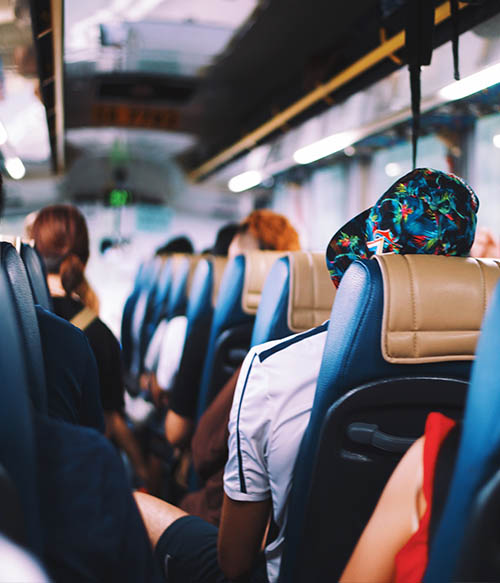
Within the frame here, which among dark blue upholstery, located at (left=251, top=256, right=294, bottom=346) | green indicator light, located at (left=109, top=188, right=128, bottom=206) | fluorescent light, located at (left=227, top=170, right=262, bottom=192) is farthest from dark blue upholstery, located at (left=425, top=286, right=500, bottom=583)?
green indicator light, located at (left=109, top=188, right=128, bottom=206)

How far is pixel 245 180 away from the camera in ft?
29.3

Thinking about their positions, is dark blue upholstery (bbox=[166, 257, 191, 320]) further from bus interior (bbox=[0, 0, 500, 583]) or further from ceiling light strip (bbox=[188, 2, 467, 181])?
ceiling light strip (bbox=[188, 2, 467, 181])

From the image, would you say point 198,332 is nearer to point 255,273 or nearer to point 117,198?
point 255,273

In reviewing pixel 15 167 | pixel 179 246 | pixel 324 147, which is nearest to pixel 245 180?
pixel 179 246

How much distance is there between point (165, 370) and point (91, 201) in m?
8.37

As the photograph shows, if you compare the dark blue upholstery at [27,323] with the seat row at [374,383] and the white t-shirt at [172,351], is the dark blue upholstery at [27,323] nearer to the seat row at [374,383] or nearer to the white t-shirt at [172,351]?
the seat row at [374,383]

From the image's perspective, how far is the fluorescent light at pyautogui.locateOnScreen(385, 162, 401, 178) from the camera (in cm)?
514

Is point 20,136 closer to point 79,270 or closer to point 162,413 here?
point 162,413

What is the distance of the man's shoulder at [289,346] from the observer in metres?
1.43

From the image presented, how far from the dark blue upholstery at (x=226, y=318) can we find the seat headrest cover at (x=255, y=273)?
0.02 m

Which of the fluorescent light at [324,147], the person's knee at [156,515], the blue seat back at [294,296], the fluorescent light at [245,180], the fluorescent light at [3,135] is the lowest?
the person's knee at [156,515]

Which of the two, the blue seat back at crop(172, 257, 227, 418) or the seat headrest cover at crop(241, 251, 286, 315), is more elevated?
the seat headrest cover at crop(241, 251, 286, 315)

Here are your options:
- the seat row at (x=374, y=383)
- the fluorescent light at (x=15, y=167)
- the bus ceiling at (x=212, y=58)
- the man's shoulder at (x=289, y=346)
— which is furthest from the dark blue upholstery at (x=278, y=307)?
the fluorescent light at (x=15, y=167)

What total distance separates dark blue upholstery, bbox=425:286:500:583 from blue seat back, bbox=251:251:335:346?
3.43 ft
